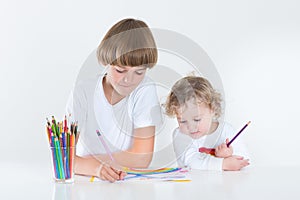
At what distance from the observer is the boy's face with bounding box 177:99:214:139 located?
1421 mm

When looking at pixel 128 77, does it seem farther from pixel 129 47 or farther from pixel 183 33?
pixel 183 33

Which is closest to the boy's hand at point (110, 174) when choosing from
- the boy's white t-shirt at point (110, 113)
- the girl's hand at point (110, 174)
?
the girl's hand at point (110, 174)

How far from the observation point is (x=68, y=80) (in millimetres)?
1900

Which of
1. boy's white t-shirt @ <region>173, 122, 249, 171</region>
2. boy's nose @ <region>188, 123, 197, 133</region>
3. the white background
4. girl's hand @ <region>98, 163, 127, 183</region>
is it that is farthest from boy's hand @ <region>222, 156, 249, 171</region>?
the white background

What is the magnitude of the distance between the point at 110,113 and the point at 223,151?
0.37m

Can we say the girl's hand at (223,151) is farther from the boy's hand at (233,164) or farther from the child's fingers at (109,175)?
the child's fingers at (109,175)

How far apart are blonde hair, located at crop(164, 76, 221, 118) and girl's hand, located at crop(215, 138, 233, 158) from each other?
6.3 inches

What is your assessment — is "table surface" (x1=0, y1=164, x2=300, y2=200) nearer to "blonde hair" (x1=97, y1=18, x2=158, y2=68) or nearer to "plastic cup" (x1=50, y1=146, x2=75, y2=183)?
"plastic cup" (x1=50, y1=146, x2=75, y2=183)

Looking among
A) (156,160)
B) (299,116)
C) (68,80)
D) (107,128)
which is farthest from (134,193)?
(299,116)

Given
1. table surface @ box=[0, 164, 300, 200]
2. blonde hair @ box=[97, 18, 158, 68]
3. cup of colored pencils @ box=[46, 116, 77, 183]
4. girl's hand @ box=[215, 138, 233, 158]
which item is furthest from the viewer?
girl's hand @ box=[215, 138, 233, 158]

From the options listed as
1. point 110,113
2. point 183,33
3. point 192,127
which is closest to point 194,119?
point 192,127

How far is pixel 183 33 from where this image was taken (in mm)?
1943

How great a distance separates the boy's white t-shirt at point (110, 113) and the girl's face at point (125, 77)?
0.09 feet

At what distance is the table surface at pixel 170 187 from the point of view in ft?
3.35
